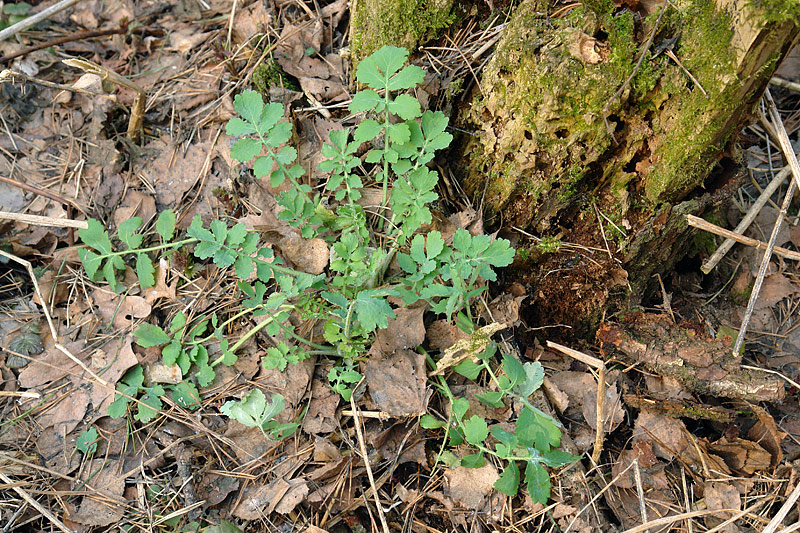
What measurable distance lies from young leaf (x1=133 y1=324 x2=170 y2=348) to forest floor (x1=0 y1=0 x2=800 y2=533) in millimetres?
10

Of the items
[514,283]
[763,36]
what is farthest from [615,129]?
[514,283]

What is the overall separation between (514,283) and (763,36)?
1.26 metres

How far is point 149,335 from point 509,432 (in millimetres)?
1531

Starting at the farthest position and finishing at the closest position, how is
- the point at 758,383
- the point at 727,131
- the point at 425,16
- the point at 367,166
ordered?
the point at 367,166 → the point at 425,16 → the point at 758,383 → the point at 727,131

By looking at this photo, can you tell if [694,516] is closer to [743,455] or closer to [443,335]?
[743,455]

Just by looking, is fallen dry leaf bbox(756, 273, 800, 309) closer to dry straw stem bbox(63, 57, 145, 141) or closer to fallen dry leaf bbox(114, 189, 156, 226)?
fallen dry leaf bbox(114, 189, 156, 226)

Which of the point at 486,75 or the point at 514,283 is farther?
the point at 514,283

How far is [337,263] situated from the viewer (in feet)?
6.69

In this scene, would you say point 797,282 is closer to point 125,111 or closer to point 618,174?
point 618,174

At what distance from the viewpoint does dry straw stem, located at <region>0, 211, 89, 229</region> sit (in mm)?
2508

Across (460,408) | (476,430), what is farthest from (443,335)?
(476,430)

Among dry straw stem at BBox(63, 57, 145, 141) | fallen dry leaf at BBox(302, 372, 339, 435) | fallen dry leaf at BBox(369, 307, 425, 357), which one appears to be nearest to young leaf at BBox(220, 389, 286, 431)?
fallen dry leaf at BBox(302, 372, 339, 435)

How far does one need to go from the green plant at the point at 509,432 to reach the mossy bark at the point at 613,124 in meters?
0.52

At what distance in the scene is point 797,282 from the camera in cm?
269
